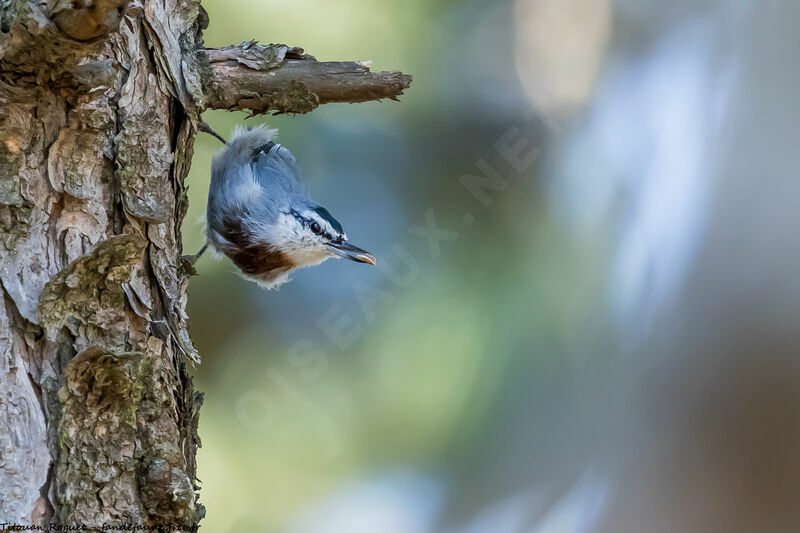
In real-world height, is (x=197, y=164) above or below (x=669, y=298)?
above

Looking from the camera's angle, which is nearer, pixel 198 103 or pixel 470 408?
pixel 198 103

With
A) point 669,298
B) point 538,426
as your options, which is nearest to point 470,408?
point 538,426

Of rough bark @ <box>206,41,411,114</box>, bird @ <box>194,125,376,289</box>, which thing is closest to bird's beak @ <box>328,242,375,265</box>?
bird @ <box>194,125,376,289</box>

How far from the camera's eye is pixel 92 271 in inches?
37.8

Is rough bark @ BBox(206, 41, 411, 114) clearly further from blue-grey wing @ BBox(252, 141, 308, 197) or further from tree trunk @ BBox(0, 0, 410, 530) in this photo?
blue-grey wing @ BBox(252, 141, 308, 197)

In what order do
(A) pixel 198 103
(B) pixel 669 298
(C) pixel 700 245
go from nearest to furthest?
1. (A) pixel 198 103
2. (C) pixel 700 245
3. (B) pixel 669 298

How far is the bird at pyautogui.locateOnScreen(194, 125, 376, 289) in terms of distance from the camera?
6.58 ft

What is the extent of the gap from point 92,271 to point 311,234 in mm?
1085

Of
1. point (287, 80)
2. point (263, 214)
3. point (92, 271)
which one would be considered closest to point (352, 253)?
point (263, 214)

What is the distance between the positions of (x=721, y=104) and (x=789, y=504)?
2.82ft

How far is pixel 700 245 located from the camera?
5.28ft

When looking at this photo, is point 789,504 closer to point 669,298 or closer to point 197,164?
point 669,298

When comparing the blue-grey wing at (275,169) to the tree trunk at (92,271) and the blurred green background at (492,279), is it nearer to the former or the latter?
the blurred green background at (492,279)

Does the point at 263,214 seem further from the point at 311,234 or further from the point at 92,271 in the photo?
the point at 92,271
